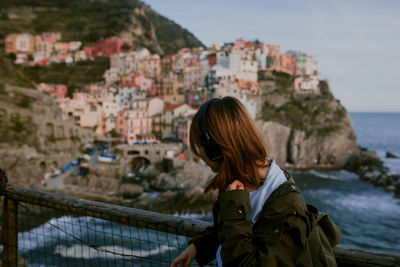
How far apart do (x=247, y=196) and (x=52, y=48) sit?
58680 mm

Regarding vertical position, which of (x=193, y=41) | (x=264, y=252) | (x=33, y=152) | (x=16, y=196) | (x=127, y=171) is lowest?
(x=127, y=171)

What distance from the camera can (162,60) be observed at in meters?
44.9

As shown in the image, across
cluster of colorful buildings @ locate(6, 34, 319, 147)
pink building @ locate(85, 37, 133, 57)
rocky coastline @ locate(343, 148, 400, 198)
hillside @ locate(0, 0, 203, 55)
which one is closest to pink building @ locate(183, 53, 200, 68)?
cluster of colorful buildings @ locate(6, 34, 319, 147)

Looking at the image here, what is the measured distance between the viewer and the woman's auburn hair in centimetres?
109

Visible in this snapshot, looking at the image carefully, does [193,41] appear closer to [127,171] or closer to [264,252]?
[127,171]

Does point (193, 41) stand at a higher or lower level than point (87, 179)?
higher

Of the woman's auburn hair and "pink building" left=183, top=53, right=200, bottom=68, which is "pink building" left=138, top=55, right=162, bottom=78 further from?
the woman's auburn hair

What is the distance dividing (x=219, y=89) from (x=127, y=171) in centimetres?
1426

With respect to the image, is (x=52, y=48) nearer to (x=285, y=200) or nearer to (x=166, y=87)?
(x=166, y=87)

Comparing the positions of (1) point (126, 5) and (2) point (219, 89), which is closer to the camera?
(2) point (219, 89)

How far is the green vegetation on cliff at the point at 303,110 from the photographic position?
35.9 meters

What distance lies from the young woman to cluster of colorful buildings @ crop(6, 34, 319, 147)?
94.9 feet

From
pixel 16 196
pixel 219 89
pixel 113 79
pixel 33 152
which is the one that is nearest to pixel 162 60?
pixel 113 79

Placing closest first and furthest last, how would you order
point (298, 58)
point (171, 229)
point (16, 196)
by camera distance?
point (171, 229) → point (16, 196) → point (298, 58)
